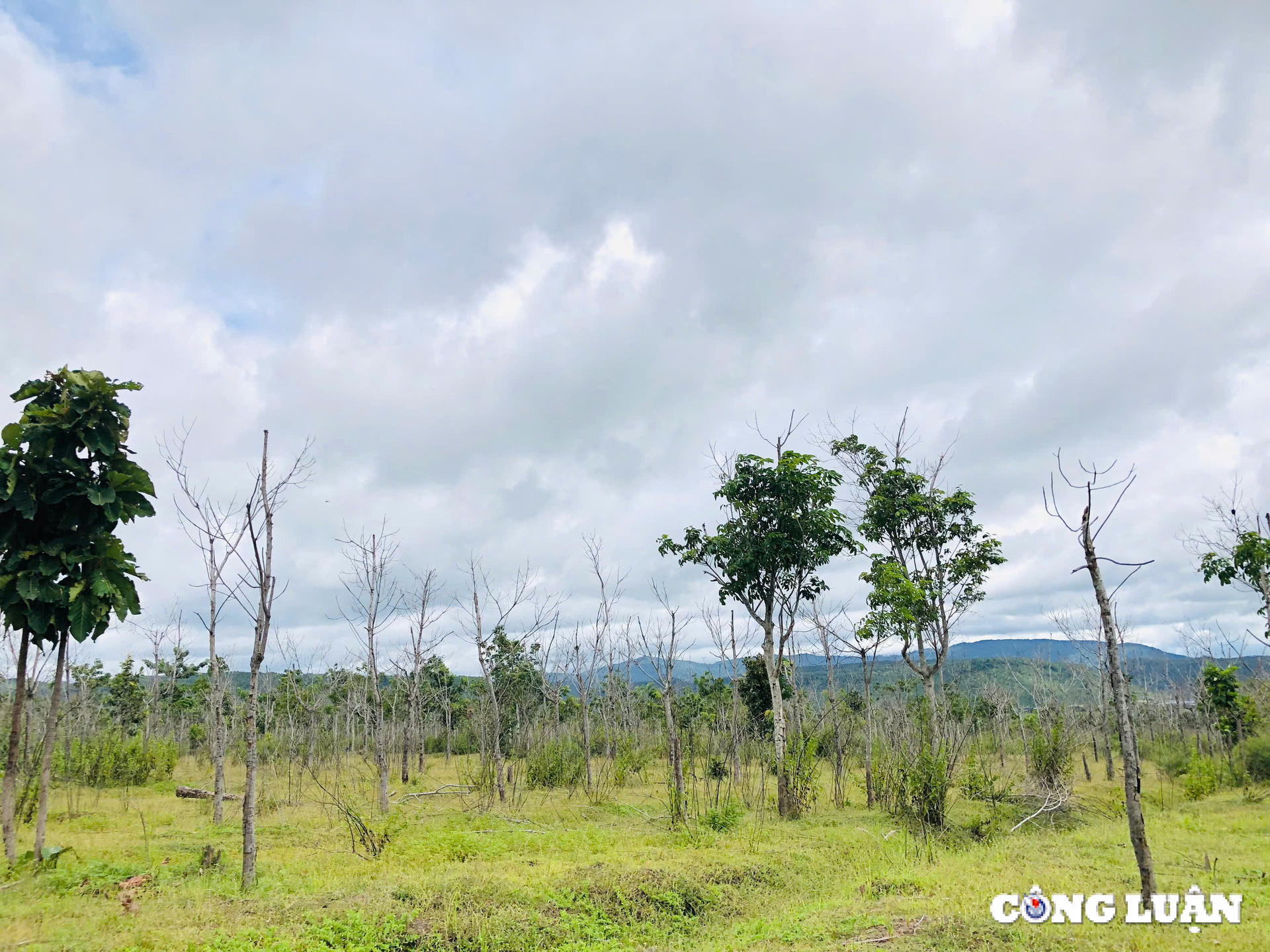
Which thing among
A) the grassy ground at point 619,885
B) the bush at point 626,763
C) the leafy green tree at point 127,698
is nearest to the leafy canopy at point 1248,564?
the grassy ground at point 619,885

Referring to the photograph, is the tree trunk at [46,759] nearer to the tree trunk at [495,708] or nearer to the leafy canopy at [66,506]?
the leafy canopy at [66,506]

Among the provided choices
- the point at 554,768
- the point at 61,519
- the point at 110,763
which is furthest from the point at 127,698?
the point at 61,519

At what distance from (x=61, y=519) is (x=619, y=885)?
9.76 m

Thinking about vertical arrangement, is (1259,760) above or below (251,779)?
below

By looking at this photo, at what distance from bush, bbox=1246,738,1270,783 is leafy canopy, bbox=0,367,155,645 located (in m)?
27.8

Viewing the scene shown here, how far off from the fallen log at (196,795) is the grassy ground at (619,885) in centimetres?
428

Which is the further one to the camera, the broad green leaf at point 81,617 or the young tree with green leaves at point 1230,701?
the young tree with green leaves at point 1230,701

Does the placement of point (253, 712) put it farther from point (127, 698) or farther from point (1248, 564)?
point (127, 698)

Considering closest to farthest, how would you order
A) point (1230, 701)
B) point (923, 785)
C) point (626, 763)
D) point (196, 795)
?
point (923, 785) < point (196, 795) < point (1230, 701) < point (626, 763)

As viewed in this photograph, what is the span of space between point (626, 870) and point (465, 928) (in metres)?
2.67

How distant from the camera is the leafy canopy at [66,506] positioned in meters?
9.66

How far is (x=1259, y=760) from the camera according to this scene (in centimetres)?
1938

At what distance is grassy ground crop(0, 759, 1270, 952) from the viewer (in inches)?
282

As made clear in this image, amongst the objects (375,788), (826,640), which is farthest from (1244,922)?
(375,788)
